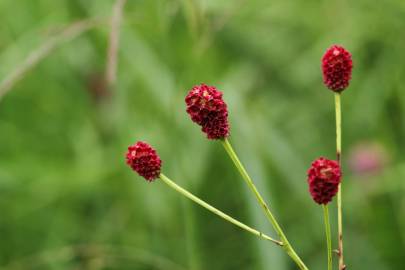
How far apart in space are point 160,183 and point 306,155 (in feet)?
1.63

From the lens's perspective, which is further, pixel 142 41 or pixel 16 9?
pixel 16 9

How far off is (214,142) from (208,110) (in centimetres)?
152

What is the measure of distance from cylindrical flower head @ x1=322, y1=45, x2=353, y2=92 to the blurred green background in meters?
0.99

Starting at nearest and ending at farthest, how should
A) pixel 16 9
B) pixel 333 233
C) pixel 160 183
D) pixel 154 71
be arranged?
pixel 333 233
pixel 154 71
pixel 160 183
pixel 16 9

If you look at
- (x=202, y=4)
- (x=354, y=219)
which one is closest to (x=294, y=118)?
(x=354, y=219)

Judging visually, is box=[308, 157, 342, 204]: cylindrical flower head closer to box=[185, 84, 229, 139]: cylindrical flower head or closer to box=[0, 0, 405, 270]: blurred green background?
box=[185, 84, 229, 139]: cylindrical flower head

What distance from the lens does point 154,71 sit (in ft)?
7.13

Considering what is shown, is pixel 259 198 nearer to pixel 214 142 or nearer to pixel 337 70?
pixel 337 70

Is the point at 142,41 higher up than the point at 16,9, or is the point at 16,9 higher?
the point at 16,9

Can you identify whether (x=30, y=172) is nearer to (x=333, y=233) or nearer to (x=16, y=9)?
(x=16, y=9)

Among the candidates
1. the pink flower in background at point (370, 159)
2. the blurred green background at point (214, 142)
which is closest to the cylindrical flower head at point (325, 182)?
the blurred green background at point (214, 142)

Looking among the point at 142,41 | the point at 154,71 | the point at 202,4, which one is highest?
the point at 142,41

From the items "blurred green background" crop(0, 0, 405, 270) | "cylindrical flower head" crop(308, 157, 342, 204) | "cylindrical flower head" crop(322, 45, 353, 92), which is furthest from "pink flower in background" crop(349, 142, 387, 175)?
"cylindrical flower head" crop(308, 157, 342, 204)

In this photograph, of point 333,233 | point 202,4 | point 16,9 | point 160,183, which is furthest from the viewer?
point 16,9
